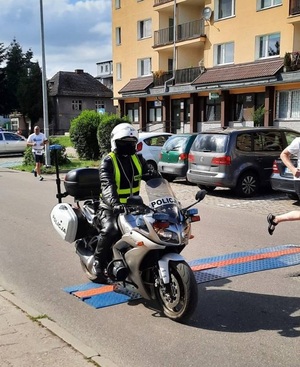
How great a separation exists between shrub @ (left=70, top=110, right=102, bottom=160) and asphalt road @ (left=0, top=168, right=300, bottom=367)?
14.2m

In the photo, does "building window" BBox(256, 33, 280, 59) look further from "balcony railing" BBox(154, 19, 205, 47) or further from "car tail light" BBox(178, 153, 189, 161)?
"car tail light" BBox(178, 153, 189, 161)

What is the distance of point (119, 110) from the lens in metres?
40.5

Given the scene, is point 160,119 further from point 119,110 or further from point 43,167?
point 43,167

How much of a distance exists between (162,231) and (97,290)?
5.12 feet

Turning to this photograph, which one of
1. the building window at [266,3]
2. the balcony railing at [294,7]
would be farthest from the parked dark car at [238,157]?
the building window at [266,3]

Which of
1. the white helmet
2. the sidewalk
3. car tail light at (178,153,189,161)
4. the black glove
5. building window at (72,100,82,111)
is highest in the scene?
building window at (72,100,82,111)

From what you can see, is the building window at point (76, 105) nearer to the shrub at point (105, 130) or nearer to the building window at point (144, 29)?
the building window at point (144, 29)

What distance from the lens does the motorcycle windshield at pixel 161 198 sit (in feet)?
13.9

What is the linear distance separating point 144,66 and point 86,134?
18394 mm

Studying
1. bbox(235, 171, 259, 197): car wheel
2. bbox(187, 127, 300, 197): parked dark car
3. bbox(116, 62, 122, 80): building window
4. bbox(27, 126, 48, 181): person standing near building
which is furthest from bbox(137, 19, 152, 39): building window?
bbox(235, 171, 259, 197): car wheel

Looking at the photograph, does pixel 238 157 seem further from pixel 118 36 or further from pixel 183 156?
pixel 118 36

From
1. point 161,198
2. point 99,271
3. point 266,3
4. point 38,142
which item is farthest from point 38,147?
point 266,3

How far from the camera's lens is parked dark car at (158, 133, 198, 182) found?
13.8 metres

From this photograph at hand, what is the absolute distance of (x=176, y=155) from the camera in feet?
46.1
